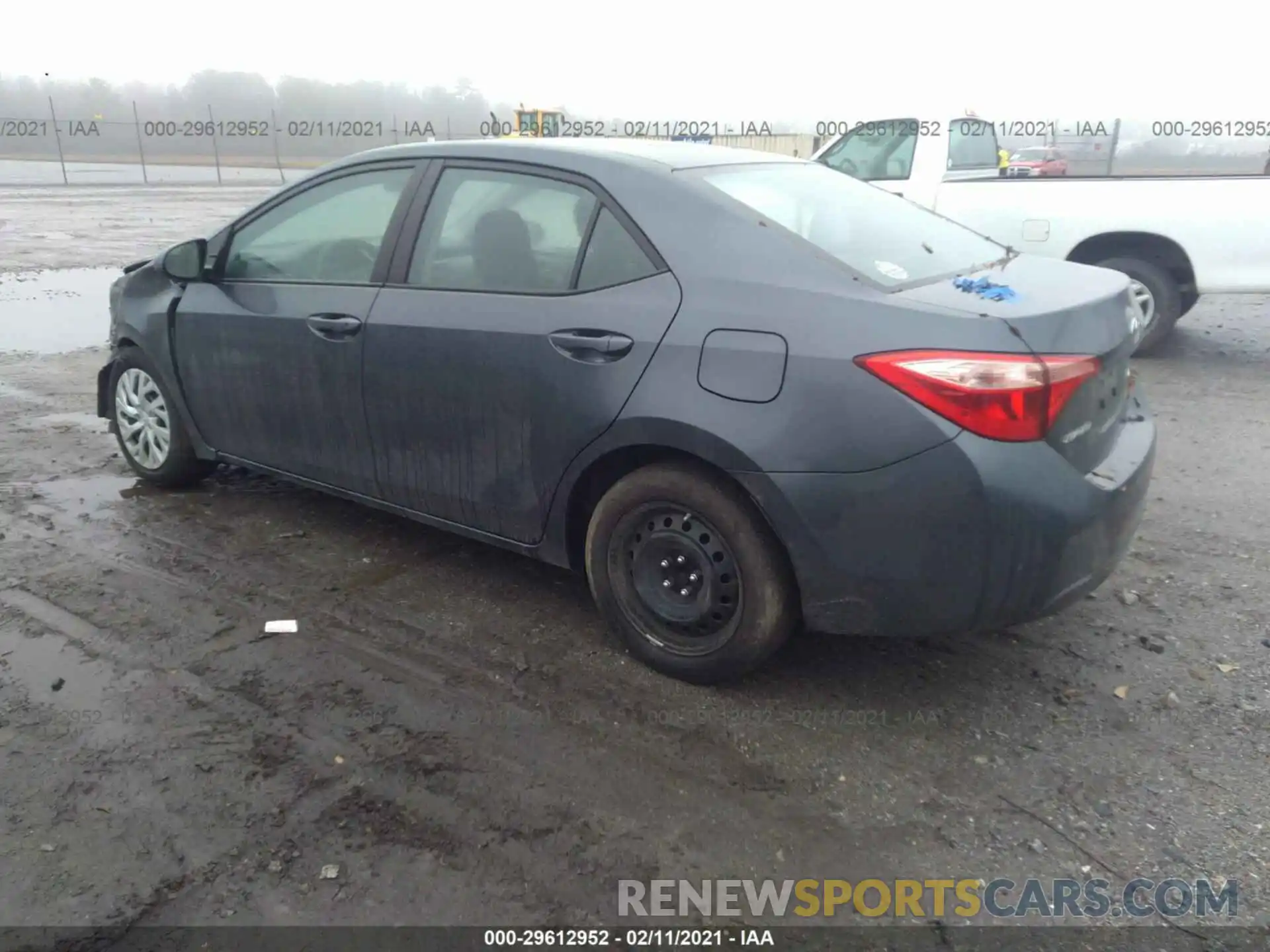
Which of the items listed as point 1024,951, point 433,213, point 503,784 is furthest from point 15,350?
point 1024,951

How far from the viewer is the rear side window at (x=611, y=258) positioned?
3.19 m

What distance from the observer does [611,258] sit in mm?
3246

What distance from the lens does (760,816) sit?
2.65 m

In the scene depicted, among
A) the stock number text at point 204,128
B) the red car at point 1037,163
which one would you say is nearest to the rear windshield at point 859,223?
the red car at point 1037,163

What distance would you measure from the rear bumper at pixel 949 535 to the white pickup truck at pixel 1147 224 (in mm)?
4881

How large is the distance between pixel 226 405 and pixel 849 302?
9.63ft

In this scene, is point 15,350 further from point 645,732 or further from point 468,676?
point 645,732

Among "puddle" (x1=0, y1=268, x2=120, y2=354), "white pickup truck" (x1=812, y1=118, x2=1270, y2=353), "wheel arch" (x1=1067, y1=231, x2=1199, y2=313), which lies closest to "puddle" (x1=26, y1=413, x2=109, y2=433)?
"puddle" (x1=0, y1=268, x2=120, y2=354)

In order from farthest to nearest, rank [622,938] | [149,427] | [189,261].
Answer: [149,427]
[189,261]
[622,938]

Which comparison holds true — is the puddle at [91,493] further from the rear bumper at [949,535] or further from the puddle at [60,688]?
the rear bumper at [949,535]

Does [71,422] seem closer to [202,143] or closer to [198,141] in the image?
[198,141]

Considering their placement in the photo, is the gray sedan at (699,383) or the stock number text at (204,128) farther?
the stock number text at (204,128)

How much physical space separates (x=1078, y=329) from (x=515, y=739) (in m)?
2.05

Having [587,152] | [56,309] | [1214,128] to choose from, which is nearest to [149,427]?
[587,152]
